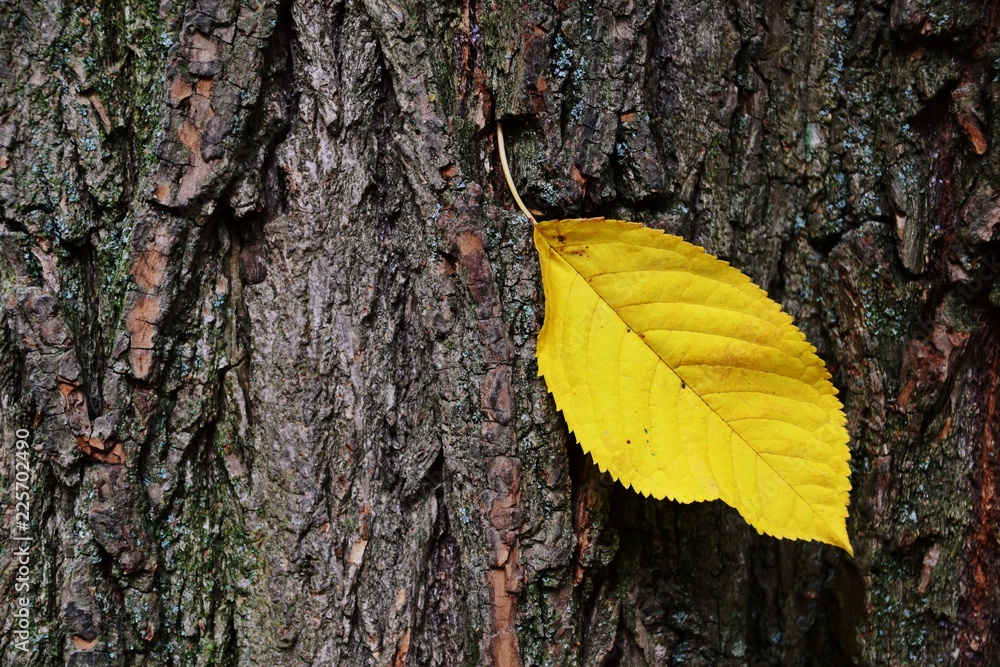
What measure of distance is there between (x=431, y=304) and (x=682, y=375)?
430mm

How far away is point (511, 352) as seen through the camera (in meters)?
1.18

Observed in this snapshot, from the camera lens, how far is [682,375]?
44.4 inches

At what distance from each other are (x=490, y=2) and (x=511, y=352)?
1.96 ft

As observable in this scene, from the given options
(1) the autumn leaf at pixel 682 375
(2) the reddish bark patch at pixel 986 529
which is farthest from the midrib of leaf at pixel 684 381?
(2) the reddish bark patch at pixel 986 529

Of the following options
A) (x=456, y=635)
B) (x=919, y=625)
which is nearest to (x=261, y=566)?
(x=456, y=635)

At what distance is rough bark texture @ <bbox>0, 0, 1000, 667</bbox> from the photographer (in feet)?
3.92

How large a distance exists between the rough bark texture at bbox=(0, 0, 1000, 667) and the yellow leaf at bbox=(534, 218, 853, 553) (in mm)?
82

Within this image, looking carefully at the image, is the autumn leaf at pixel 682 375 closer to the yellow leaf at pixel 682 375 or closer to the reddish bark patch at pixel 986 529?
the yellow leaf at pixel 682 375

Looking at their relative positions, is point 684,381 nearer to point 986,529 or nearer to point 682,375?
point 682,375

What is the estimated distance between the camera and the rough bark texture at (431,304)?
1194mm

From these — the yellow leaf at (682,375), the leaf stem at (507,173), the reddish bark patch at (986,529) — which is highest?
the leaf stem at (507,173)

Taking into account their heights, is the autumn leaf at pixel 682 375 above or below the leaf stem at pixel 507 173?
below

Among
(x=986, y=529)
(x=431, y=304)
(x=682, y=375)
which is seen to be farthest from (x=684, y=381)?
(x=986, y=529)

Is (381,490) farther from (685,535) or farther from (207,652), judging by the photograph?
(685,535)
